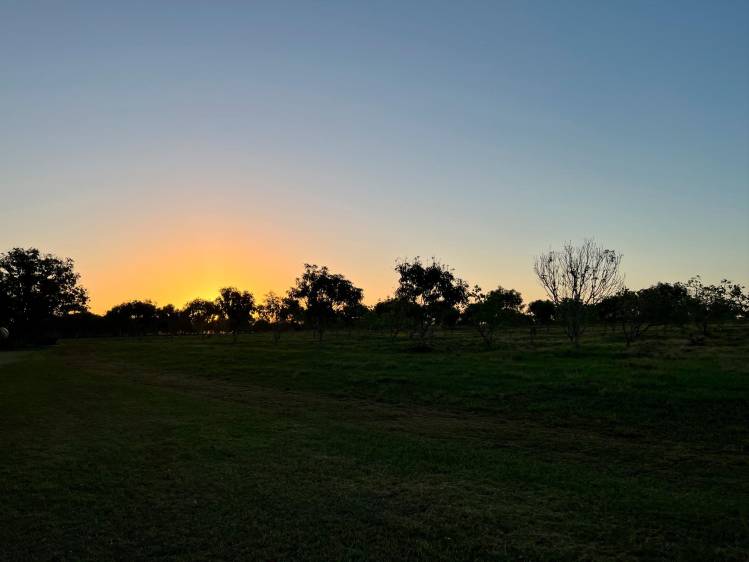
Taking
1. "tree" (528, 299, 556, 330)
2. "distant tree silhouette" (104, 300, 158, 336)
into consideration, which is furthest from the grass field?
"distant tree silhouette" (104, 300, 158, 336)

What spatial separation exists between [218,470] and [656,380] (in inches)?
765

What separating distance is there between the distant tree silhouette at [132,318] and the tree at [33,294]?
74.0m

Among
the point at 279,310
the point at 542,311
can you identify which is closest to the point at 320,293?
the point at 279,310

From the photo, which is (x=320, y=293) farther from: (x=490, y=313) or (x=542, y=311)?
(x=542, y=311)

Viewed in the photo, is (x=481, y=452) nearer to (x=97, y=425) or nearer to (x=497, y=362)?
(x=97, y=425)

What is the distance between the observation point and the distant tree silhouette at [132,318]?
16788cm

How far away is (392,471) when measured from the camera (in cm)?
1163

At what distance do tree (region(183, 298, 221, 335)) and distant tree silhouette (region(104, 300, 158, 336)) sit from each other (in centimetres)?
1197

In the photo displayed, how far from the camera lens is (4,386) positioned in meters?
28.3

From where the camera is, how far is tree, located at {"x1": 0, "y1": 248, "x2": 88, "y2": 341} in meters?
89.6

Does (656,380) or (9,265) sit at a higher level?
(9,265)

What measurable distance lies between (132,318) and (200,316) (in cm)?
2459

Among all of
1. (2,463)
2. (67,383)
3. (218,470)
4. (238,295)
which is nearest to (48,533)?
(218,470)

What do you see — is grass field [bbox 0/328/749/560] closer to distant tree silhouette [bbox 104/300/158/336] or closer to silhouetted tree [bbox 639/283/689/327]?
silhouetted tree [bbox 639/283/689/327]
